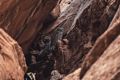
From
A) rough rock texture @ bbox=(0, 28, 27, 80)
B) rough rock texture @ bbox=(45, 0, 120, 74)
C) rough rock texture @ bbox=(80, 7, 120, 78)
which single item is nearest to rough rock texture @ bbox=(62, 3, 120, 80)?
rough rock texture @ bbox=(80, 7, 120, 78)

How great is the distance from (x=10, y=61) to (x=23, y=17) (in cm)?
671

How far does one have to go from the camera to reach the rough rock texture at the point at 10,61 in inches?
505

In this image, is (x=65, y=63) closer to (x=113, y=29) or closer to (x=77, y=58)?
(x=77, y=58)

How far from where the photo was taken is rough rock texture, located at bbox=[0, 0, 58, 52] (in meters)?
18.0

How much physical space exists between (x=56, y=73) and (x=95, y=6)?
447 cm

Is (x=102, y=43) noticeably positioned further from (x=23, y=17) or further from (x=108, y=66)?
(x=23, y=17)

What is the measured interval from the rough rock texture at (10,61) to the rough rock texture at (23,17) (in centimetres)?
305

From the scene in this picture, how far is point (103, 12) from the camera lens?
66.4 feet

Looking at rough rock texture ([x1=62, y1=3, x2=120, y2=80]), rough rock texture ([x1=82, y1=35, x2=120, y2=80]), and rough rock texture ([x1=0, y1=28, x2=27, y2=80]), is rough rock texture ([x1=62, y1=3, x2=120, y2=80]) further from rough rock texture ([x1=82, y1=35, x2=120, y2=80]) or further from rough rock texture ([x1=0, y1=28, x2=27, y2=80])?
rough rock texture ([x1=0, y1=28, x2=27, y2=80])

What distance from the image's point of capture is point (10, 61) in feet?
44.6

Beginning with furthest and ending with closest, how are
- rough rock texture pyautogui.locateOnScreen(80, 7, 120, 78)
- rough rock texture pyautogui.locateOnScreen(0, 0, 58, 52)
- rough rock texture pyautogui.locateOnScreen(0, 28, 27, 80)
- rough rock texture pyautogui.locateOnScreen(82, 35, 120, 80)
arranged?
rough rock texture pyautogui.locateOnScreen(0, 0, 58, 52) < rough rock texture pyautogui.locateOnScreen(0, 28, 27, 80) < rough rock texture pyautogui.locateOnScreen(80, 7, 120, 78) < rough rock texture pyautogui.locateOnScreen(82, 35, 120, 80)

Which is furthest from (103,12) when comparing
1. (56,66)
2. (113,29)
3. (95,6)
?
(113,29)

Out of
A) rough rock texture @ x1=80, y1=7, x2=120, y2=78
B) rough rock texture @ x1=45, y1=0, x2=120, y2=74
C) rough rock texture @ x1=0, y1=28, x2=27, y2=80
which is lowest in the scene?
rough rock texture @ x1=45, y1=0, x2=120, y2=74

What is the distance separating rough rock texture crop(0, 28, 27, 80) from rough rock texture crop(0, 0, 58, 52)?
10.0 ft
